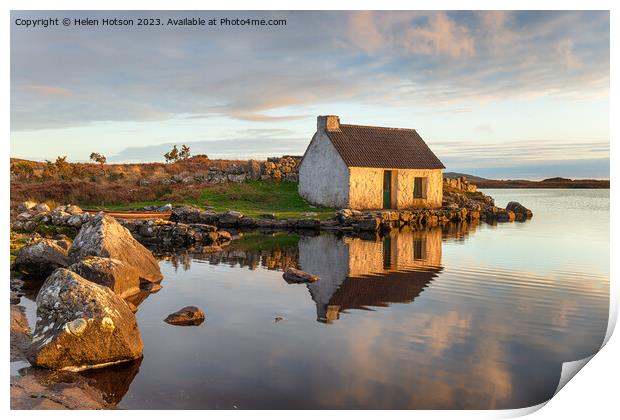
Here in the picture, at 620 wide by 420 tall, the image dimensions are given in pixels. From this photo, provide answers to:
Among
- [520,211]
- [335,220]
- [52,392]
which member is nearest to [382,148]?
[335,220]

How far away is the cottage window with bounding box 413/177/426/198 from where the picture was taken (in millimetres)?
37344

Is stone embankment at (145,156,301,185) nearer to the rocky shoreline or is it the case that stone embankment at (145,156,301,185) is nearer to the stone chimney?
the stone chimney

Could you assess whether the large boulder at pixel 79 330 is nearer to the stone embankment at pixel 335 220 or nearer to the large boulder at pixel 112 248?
the large boulder at pixel 112 248

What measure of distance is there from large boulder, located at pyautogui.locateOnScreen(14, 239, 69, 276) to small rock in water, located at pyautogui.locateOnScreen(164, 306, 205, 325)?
549cm

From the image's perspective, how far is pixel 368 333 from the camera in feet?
32.2

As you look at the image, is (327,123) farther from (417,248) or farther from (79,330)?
(79,330)

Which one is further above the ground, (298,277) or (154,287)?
(298,277)

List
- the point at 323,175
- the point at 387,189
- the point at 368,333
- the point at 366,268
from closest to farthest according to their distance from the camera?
the point at 368,333
the point at 366,268
the point at 323,175
the point at 387,189

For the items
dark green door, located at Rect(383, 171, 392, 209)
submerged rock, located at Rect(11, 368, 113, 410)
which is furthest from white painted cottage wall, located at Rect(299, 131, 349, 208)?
submerged rock, located at Rect(11, 368, 113, 410)

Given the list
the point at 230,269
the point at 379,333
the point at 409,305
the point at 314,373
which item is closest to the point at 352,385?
the point at 314,373

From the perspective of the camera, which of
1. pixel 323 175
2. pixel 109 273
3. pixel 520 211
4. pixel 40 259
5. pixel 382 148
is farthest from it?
pixel 520 211

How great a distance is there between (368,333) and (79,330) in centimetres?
466

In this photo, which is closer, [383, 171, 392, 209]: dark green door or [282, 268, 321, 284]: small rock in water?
[282, 268, 321, 284]: small rock in water

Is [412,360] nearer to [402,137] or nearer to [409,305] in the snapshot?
[409,305]
